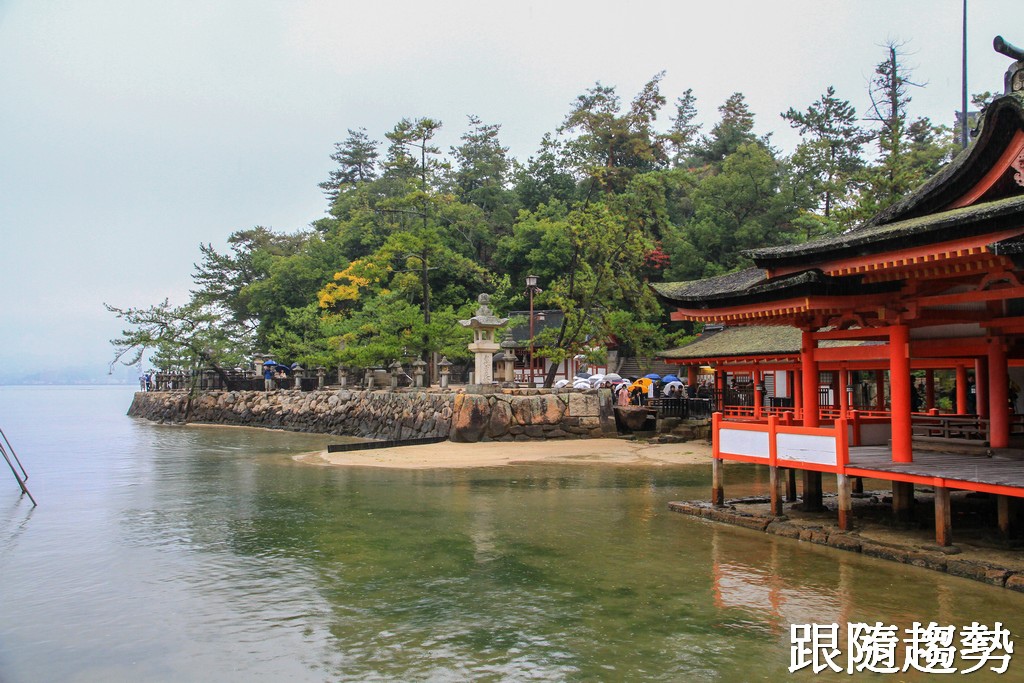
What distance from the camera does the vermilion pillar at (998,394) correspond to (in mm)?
12234

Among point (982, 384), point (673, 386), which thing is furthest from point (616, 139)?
point (982, 384)

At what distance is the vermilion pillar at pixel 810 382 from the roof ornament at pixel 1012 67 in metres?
4.84

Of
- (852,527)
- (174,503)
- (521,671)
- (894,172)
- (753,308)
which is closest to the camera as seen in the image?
(521,671)

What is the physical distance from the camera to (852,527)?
1232 cm

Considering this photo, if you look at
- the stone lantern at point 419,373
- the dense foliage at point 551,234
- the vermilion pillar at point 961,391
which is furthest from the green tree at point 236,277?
the vermilion pillar at point 961,391

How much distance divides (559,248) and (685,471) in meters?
24.2

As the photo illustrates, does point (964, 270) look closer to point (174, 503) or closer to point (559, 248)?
point (174, 503)

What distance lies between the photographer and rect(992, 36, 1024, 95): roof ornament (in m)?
11.5

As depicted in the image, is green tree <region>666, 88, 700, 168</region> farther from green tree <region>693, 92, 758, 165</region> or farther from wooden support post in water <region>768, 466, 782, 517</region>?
wooden support post in water <region>768, 466, 782, 517</region>

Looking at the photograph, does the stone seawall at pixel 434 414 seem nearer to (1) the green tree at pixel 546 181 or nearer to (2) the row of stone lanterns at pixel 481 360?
(2) the row of stone lanterns at pixel 481 360

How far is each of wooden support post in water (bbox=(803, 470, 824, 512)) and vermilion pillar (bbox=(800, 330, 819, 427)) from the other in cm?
119

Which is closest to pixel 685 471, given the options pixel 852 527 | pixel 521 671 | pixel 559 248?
pixel 852 527

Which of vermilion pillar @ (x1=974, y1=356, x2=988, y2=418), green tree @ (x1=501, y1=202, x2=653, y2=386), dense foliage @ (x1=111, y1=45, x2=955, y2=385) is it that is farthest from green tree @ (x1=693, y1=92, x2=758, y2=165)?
vermilion pillar @ (x1=974, y1=356, x2=988, y2=418)

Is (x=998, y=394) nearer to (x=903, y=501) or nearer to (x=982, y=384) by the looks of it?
(x=903, y=501)
